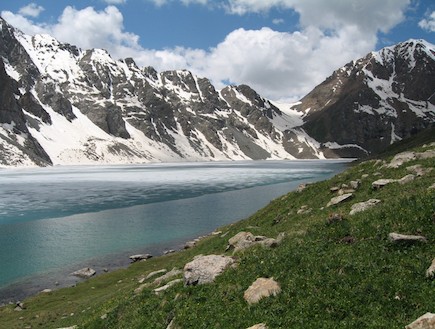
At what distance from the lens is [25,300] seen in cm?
3581

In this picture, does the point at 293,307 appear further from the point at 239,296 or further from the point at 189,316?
the point at 189,316

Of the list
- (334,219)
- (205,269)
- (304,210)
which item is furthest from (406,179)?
(205,269)

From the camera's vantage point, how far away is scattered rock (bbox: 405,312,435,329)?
1085 centimetres

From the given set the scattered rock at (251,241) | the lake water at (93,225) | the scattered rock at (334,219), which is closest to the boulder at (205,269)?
the scattered rock at (251,241)

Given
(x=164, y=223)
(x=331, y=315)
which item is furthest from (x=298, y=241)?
(x=164, y=223)

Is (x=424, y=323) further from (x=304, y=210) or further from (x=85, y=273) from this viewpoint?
(x=85, y=273)

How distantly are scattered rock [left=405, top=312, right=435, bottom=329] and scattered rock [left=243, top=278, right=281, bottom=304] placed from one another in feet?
18.9

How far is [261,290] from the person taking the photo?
1636cm

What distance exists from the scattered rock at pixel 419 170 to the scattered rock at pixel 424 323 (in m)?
20.6

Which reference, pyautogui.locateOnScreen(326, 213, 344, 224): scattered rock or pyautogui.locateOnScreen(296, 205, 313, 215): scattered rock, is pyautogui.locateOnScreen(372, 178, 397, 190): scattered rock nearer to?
pyautogui.locateOnScreen(296, 205, 313, 215): scattered rock

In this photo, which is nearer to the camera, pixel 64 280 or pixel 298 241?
pixel 298 241

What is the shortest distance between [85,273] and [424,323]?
→ 128ft

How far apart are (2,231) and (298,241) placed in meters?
61.4

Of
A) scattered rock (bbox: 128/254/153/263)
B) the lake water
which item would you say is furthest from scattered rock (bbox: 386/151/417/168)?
the lake water
